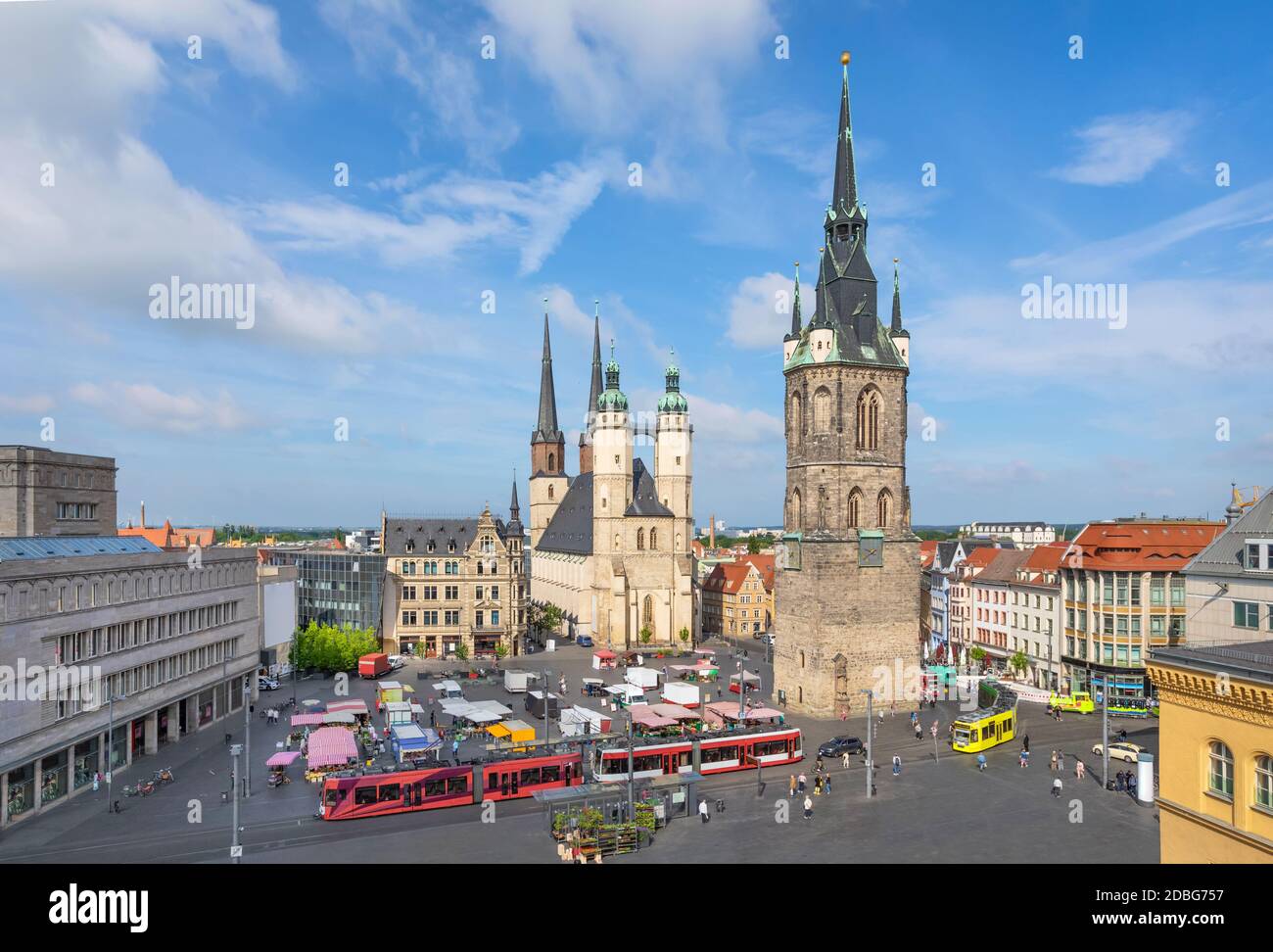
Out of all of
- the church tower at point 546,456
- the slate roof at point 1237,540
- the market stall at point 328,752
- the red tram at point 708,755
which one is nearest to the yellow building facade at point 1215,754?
the slate roof at point 1237,540

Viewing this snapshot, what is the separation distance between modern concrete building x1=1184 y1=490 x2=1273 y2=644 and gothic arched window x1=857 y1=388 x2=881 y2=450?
1896cm

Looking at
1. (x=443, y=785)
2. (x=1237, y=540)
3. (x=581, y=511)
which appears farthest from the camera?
(x=581, y=511)

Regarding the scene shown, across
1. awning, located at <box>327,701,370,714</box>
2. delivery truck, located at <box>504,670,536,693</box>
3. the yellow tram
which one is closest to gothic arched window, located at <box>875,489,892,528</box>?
the yellow tram

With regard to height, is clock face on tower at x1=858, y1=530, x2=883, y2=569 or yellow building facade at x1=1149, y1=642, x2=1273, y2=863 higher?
clock face on tower at x1=858, y1=530, x2=883, y2=569

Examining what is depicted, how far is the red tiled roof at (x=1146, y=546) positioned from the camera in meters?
55.2

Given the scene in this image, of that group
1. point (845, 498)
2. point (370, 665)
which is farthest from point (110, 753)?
point (845, 498)

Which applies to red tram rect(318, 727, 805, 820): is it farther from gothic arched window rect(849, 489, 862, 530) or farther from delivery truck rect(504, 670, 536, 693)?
delivery truck rect(504, 670, 536, 693)

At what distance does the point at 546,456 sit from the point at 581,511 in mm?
16725

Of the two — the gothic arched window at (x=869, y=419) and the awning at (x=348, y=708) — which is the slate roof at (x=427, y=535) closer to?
the awning at (x=348, y=708)

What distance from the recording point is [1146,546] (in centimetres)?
5588

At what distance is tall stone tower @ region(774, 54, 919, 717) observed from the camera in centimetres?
5253

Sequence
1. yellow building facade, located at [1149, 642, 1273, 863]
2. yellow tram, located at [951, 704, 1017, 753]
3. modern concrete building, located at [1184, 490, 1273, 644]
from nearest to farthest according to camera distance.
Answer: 1. yellow building facade, located at [1149, 642, 1273, 863]
2. modern concrete building, located at [1184, 490, 1273, 644]
3. yellow tram, located at [951, 704, 1017, 753]

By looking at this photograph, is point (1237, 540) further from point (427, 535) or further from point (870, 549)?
point (427, 535)
